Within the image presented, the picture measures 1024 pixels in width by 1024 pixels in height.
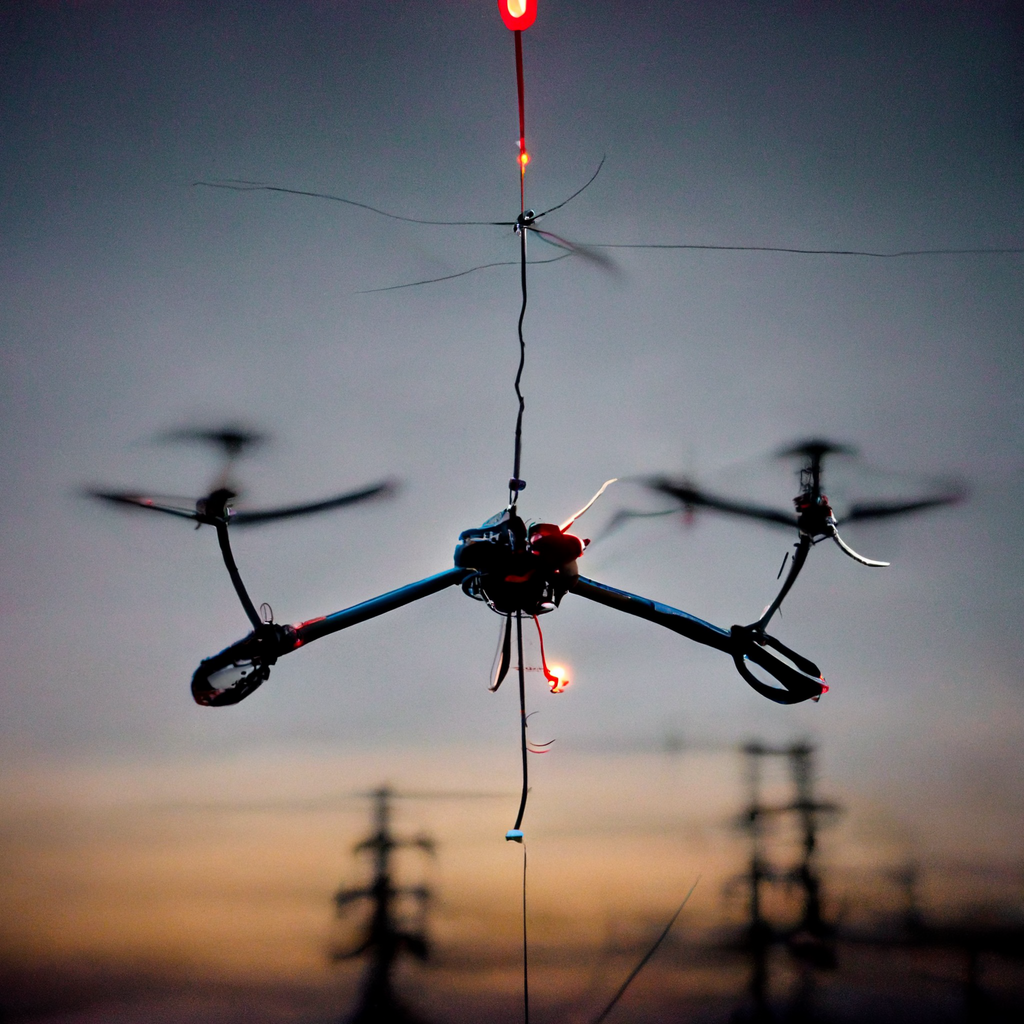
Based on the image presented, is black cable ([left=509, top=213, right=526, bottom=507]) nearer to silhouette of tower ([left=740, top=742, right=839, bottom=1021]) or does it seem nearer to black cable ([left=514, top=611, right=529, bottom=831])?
black cable ([left=514, top=611, right=529, bottom=831])

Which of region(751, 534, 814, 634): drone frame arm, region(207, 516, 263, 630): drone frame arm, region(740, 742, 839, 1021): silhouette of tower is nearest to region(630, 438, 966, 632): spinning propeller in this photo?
region(751, 534, 814, 634): drone frame arm

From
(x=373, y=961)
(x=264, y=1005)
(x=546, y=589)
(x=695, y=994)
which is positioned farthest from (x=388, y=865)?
(x=546, y=589)

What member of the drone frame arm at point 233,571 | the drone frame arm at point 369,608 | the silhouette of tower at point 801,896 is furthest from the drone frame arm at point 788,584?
the silhouette of tower at point 801,896

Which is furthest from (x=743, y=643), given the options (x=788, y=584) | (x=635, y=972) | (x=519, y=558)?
(x=635, y=972)

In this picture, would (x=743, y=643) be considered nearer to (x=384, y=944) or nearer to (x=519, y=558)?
(x=519, y=558)

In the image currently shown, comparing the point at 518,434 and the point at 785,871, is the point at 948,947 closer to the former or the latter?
the point at 785,871

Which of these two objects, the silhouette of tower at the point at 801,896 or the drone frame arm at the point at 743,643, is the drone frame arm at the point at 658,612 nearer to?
the drone frame arm at the point at 743,643
